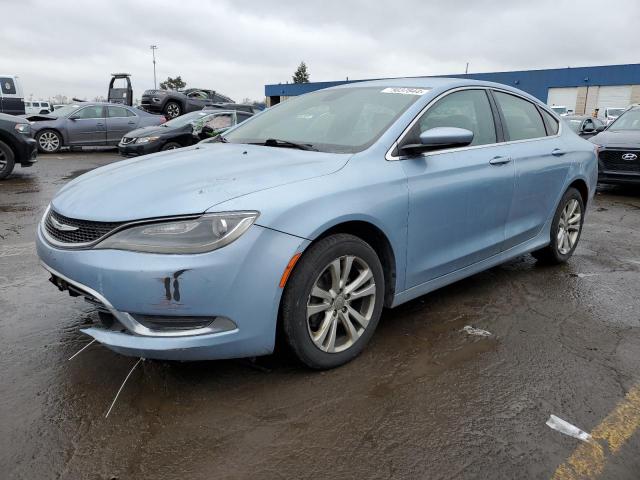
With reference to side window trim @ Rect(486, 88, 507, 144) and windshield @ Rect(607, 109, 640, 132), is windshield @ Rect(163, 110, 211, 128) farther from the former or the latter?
side window trim @ Rect(486, 88, 507, 144)

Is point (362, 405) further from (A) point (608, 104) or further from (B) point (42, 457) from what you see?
(A) point (608, 104)

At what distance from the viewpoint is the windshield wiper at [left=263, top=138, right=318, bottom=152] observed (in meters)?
3.14

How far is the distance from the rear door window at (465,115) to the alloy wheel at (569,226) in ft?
4.55

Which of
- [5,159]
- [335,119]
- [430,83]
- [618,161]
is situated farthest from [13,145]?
[618,161]

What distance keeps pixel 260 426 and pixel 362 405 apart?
0.51 meters

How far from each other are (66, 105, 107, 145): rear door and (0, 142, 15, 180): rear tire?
545 centimetres

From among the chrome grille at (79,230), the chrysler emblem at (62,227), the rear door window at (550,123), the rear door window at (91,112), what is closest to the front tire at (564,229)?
the rear door window at (550,123)

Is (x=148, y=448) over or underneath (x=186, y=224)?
underneath

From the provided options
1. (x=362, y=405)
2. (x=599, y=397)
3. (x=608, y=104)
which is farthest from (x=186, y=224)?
(x=608, y=104)

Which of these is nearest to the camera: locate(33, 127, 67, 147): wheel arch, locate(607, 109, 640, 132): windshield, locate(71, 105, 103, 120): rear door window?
locate(607, 109, 640, 132): windshield

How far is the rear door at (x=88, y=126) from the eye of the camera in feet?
47.5

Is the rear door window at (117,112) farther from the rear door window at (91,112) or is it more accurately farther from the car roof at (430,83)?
the car roof at (430,83)

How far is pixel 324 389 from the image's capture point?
8.61 ft

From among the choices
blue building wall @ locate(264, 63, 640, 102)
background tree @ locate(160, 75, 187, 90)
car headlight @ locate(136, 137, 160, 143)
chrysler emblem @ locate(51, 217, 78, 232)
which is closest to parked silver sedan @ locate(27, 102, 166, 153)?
car headlight @ locate(136, 137, 160, 143)
